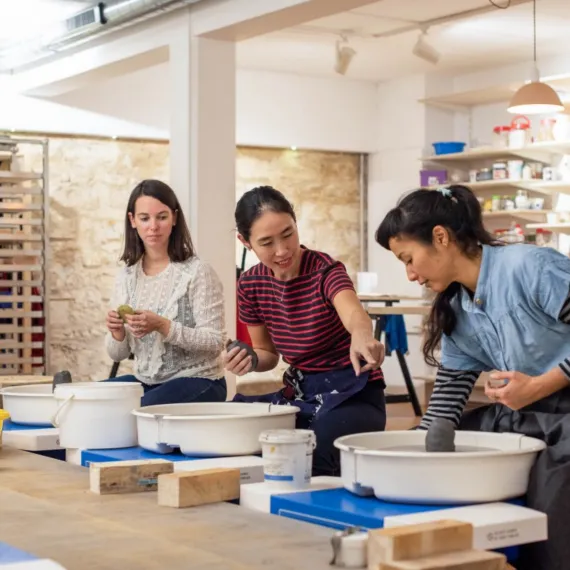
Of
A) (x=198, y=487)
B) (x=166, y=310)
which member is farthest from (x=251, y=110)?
(x=198, y=487)

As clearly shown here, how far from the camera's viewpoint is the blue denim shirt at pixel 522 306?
2.34m

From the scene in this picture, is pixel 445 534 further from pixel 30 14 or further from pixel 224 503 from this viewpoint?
pixel 30 14

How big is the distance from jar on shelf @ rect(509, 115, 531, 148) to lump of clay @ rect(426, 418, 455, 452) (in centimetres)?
667

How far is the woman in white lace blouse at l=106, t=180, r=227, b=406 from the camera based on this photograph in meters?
3.48

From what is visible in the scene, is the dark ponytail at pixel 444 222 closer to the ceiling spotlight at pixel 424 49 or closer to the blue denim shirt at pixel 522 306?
the blue denim shirt at pixel 522 306

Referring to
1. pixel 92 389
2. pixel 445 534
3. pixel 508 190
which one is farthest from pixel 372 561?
pixel 508 190

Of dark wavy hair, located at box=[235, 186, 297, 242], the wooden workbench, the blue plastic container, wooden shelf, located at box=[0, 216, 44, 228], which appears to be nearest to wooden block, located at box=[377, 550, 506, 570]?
the wooden workbench

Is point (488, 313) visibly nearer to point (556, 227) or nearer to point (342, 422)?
point (342, 422)

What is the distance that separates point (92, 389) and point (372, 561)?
1304 mm

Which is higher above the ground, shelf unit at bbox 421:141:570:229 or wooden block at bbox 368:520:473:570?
shelf unit at bbox 421:141:570:229

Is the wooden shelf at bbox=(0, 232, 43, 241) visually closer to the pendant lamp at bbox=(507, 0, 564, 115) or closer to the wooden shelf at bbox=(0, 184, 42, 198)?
the wooden shelf at bbox=(0, 184, 42, 198)

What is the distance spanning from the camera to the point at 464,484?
6.32ft

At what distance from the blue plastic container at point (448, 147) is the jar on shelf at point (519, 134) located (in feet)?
1.83

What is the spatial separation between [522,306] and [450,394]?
1.06 ft
